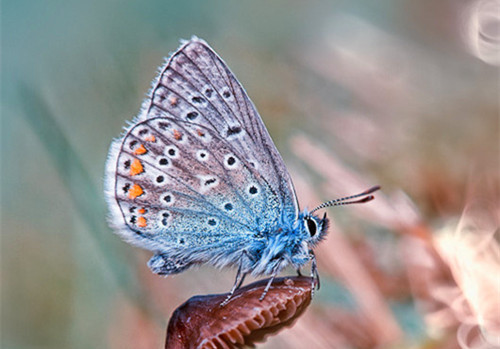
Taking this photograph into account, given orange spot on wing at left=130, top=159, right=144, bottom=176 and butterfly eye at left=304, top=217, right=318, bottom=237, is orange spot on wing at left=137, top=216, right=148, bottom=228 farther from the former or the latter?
butterfly eye at left=304, top=217, right=318, bottom=237

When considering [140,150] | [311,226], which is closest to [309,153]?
[311,226]

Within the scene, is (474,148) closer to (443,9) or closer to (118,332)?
(443,9)

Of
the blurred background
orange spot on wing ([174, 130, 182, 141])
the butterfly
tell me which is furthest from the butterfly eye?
orange spot on wing ([174, 130, 182, 141])

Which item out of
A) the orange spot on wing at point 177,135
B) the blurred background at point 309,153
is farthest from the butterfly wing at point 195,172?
the blurred background at point 309,153

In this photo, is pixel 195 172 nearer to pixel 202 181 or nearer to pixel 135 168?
pixel 202 181

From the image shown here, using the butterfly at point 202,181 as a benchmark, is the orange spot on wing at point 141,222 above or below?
below

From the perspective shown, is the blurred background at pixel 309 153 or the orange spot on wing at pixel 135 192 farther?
the blurred background at pixel 309 153

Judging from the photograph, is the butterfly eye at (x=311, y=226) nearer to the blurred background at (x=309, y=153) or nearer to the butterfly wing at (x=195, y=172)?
the butterfly wing at (x=195, y=172)
